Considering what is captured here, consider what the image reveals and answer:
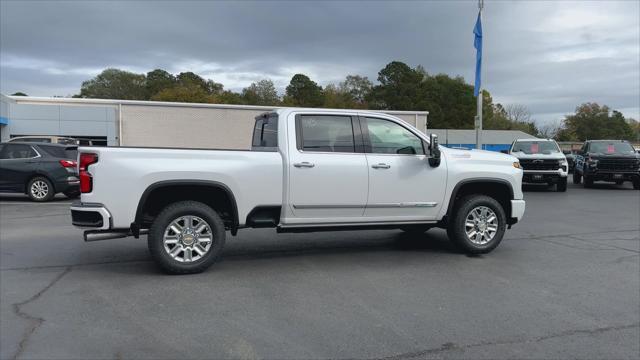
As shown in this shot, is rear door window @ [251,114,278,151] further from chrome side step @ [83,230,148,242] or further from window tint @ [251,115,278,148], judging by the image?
chrome side step @ [83,230,148,242]

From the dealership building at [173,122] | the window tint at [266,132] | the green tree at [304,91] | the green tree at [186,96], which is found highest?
the green tree at [304,91]

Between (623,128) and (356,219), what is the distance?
10895cm

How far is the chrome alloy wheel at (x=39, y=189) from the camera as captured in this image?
45.3 feet

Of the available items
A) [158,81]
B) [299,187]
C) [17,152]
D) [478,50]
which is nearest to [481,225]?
[299,187]

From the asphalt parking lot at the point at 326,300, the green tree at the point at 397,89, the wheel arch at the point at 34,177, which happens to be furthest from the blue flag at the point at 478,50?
the green tree at the point at 397,89

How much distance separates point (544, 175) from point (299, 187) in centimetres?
1427

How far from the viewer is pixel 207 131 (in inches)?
1146

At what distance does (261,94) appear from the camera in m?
79.9

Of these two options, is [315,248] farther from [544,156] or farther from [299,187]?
[544,156]

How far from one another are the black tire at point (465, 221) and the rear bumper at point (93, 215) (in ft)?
14.6

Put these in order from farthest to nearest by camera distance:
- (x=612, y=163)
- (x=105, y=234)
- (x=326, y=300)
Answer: (x=612, y=163), (x=105, y=234), (x=326, y=300)

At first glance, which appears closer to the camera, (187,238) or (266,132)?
(187,238)

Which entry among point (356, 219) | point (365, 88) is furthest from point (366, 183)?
point (365, 88)

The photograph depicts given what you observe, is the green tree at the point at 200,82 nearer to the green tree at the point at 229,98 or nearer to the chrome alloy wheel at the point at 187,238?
the green tree at the point at 229,98
